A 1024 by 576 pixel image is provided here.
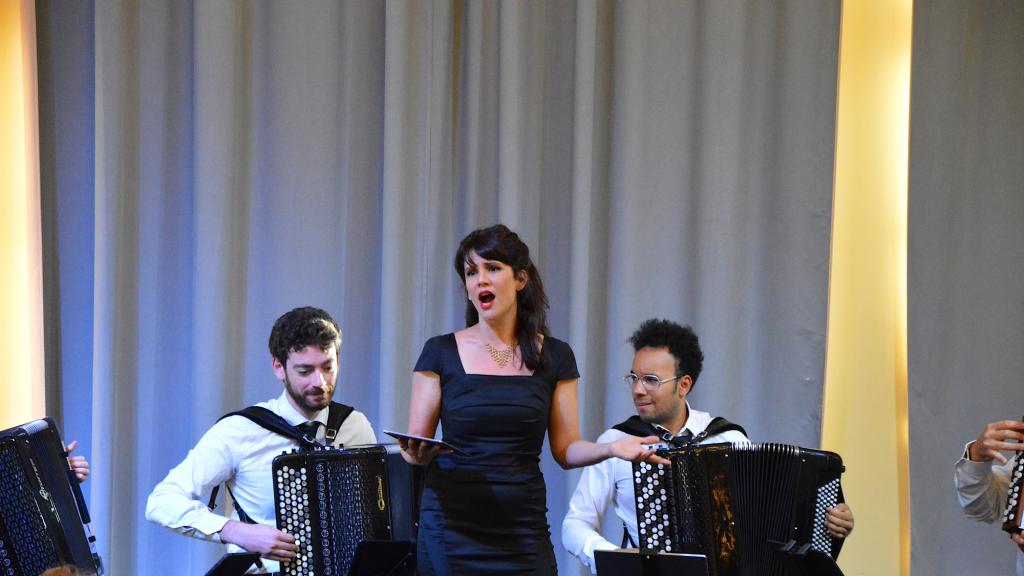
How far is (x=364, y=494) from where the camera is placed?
10.0ft

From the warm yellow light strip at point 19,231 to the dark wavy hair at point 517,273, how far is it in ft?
6.23

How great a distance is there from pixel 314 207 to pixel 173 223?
1.83 ft

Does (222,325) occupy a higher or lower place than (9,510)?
higher

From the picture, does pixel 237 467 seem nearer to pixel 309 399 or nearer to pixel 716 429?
pixel 309 399

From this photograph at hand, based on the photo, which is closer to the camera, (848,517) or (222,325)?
(848,517)

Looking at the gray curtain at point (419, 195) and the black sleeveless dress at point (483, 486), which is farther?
the gray curtain at point (419, 195)

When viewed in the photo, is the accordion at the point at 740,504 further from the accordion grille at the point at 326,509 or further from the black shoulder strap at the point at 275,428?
the black shoulder strap at the point at 275,428

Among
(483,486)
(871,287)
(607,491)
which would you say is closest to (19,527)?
(483,486)

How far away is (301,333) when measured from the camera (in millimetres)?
3479

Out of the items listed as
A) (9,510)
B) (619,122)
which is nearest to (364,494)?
(9,510)

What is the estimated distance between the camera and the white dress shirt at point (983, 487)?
3229 mm

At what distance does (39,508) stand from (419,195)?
2181mm

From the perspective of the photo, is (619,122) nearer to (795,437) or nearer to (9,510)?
(795,437)

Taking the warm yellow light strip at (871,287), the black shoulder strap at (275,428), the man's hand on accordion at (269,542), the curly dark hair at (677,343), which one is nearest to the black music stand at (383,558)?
the man's hand on accordion at (269,542)
